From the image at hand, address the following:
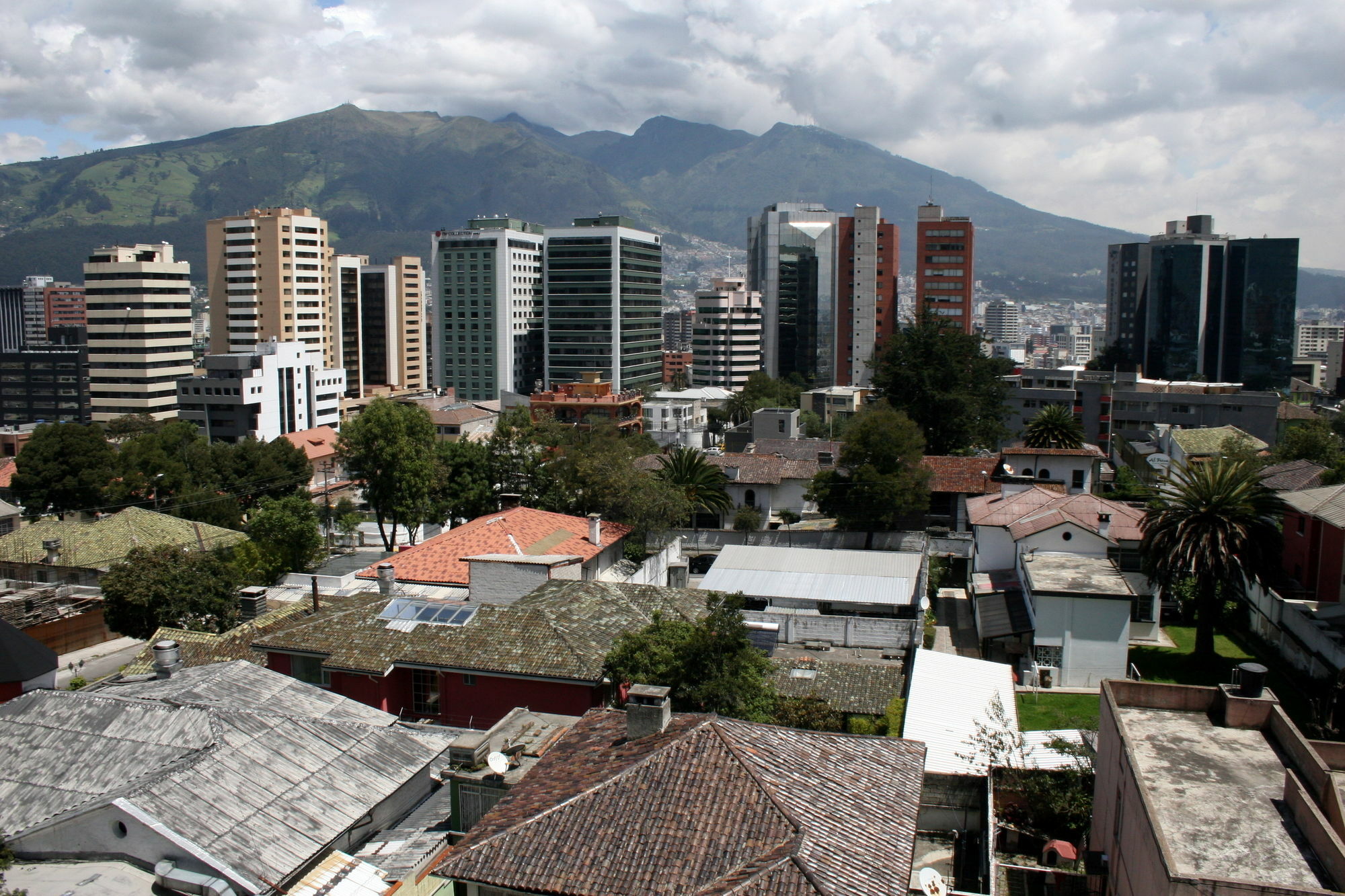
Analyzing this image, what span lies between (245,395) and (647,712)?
91.4m

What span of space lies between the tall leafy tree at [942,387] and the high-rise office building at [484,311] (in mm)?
81976

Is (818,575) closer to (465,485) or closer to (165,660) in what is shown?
(465,485)

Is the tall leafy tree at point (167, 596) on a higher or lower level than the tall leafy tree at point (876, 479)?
lower

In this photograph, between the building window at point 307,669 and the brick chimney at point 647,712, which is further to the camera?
the building window at point 307,669

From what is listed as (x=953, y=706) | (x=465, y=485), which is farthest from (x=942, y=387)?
(x=953, y=706)

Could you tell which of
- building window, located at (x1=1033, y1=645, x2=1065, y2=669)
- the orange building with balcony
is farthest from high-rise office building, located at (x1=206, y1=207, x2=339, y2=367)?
building window, located at (x1=1033, y1=645, x2=1065, y2=669)

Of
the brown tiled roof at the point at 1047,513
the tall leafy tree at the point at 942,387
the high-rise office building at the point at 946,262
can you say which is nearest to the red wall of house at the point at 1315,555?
the brown tiled roof at the point at 1047,513

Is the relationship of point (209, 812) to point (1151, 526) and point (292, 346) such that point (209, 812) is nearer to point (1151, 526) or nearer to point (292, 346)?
point (1151, 526)

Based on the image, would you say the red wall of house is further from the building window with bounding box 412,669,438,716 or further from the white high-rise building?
the white high-rise building

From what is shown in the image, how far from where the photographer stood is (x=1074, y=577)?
1266 inches

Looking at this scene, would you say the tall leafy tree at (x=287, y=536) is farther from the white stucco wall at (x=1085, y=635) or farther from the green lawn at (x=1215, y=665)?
the green lawn at (x=1215, y=665)

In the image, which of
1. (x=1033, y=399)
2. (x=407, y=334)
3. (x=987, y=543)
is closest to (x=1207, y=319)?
(x=1033, y=399)

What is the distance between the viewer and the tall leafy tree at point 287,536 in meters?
40.5

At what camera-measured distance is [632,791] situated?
13.1 metres
